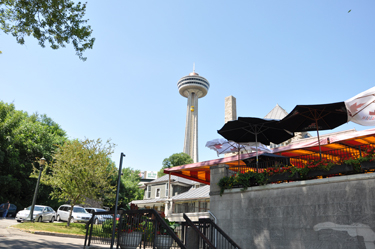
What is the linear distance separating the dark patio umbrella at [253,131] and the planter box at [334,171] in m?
2.98

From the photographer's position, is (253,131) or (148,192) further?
(148,192)

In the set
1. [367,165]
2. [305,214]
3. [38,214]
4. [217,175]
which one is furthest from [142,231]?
[38,214]

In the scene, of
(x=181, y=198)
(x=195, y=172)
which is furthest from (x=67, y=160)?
(x=181, y=198)

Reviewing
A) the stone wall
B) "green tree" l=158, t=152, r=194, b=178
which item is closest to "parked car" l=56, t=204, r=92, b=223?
the stone wall

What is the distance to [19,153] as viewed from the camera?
3128 centimetres

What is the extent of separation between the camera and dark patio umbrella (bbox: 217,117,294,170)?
484 inches

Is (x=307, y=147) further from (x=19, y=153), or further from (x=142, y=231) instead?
(x=19, y=153)

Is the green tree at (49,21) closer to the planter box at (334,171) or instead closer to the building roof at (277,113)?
the planter box at (334,171)

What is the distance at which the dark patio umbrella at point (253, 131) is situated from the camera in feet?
40.3

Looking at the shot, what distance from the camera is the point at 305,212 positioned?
31.3ft

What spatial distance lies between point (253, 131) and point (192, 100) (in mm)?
97044

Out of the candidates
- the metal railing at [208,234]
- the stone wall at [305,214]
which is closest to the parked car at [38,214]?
the metal railing at [208,234]

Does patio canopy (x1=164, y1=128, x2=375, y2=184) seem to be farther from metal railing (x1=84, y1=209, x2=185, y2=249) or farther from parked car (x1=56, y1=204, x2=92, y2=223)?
parked car (x1=56, y1=204, x2=92, y2=223)

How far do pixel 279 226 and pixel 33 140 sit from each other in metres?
32.5
